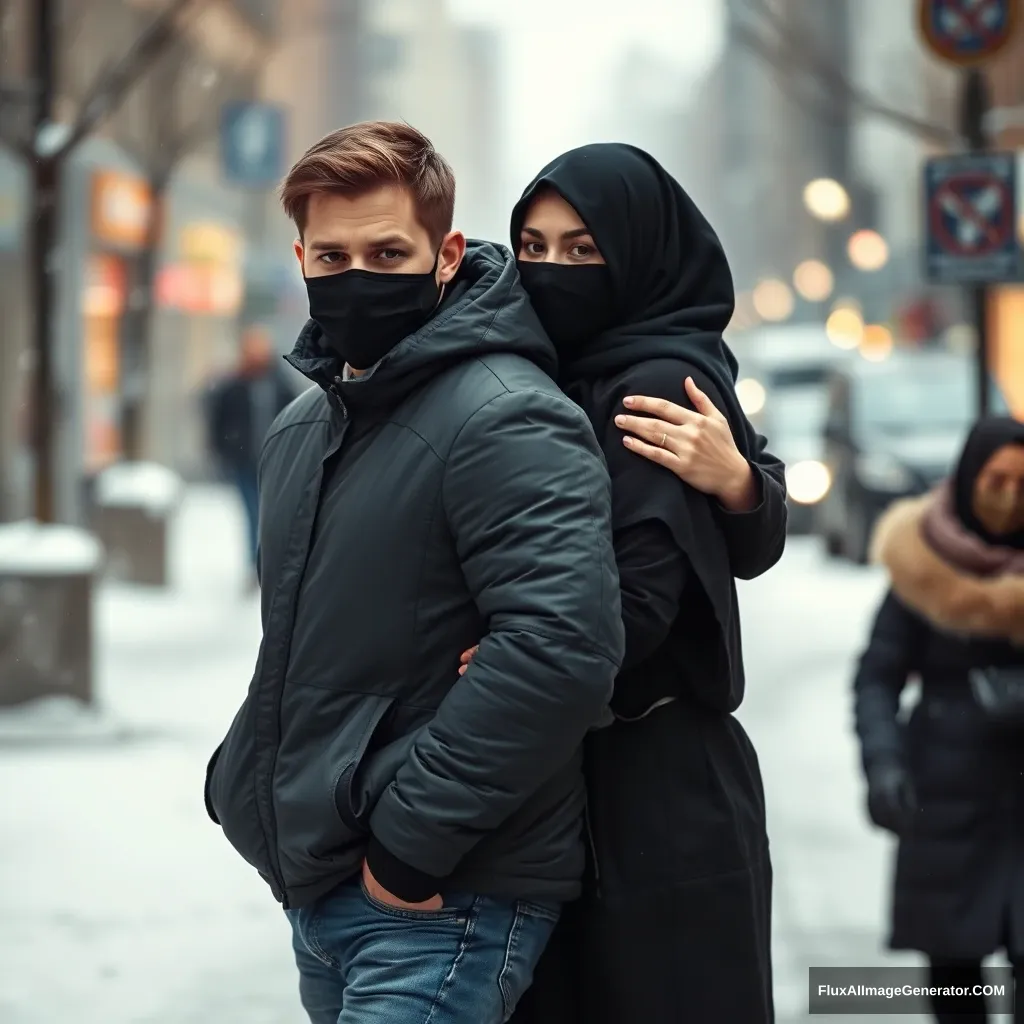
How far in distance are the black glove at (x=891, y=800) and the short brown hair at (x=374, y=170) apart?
200cm

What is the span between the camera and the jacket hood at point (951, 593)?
4312 millimetres

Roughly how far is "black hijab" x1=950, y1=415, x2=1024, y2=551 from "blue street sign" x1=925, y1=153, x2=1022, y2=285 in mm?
4924

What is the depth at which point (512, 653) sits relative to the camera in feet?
8.41

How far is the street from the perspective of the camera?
545cm

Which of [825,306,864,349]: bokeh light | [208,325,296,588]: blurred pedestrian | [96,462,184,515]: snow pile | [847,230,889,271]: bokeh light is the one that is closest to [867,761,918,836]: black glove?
[208,325,296,588]: blurred pedestrian

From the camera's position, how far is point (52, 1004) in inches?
207

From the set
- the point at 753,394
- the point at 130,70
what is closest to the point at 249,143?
the point at 753,394

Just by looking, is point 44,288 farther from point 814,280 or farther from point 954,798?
point 814,280

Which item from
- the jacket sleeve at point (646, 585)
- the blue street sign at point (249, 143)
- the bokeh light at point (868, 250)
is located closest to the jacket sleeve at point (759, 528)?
the jacket sleeve at point (646, 585)

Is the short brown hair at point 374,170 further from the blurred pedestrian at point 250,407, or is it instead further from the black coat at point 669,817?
the blurred pedestrian at point 250,407

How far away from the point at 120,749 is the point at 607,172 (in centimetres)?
632

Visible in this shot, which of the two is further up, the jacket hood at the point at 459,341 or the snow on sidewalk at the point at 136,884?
the jacket hood at the point at 459,341

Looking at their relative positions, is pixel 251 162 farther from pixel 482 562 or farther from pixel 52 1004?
pixel 482 562

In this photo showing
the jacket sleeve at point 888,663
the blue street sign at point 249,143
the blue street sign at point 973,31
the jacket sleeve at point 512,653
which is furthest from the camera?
the blue street sign at point 249,143
